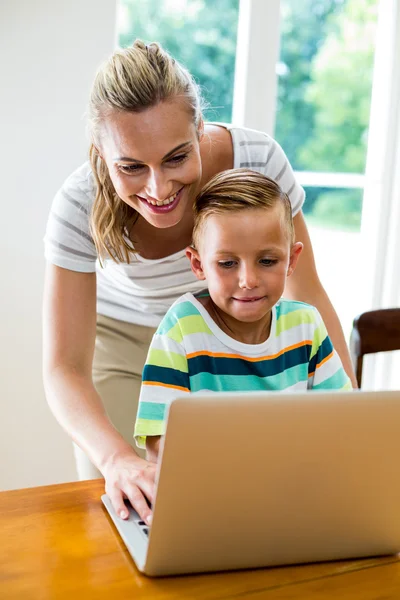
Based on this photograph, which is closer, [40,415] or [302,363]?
[302,363]

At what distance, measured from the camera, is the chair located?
5.38ft

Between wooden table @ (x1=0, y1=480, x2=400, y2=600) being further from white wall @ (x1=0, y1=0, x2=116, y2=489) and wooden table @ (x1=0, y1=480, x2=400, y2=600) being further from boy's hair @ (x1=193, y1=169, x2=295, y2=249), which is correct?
white wall @ (x1=0, y1=0, x2=116, y2=489)

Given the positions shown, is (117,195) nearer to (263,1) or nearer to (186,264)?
(186,264)

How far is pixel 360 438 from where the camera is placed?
2.65ft

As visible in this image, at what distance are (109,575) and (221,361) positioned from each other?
42cm

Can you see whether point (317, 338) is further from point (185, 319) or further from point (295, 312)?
point (185, 319)

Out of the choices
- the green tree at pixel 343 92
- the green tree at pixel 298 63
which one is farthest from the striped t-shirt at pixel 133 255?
the green tree at pixel 343 92

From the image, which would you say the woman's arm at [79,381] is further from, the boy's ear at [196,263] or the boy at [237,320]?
the boy's ear at [196,263]

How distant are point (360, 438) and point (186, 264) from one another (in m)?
0.87

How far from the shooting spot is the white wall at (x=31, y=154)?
215cm

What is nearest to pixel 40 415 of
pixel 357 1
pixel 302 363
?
pixel 302 363

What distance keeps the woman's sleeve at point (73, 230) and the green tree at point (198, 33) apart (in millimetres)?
1201

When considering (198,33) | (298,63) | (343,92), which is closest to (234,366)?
(198,33)

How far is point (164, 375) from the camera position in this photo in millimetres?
1160
